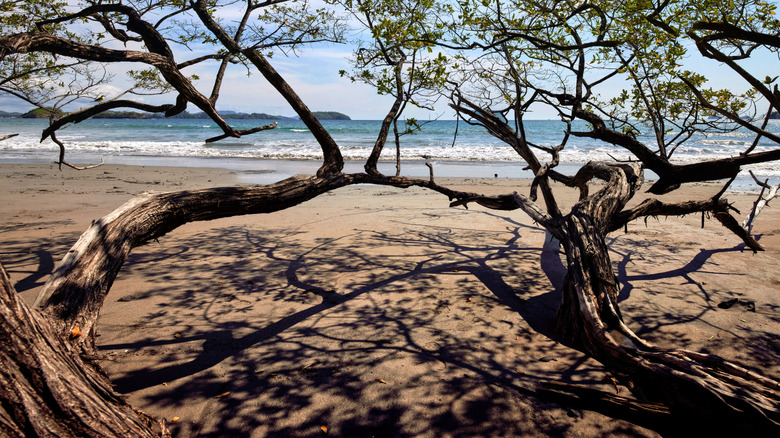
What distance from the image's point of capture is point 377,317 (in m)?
3.94

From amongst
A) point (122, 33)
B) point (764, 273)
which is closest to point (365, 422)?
point (122, 33)

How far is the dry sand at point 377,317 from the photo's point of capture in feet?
8.64

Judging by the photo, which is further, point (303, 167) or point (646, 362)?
point (303, 167)

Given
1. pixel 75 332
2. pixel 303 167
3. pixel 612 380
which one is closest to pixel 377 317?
pixel 612 380

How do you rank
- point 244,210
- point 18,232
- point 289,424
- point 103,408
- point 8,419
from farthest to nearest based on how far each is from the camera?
point 18,232 < point 244,210 < point 289,424 < point 103,408 < point 8,419

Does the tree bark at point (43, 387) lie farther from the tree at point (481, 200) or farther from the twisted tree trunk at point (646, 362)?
the twisted tree trunk at point (646, 362)

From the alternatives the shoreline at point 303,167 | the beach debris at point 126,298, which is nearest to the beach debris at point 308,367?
the beach debris at point 126,298

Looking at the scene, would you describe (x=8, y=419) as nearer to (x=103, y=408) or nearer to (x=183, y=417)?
(x=103, y=408)

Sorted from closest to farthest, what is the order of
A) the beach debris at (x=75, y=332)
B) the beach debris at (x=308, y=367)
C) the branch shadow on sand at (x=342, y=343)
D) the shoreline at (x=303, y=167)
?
1. the beach debris at (x=75, y=332)
2. the branch shadow on sand at (x=342, y=343)
3. the beach debris at (x=308, y=367)
4. the shoreline at (x=303, y=167)

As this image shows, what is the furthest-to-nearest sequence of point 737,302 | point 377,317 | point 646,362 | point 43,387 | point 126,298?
point 737,302 → point 126,298 → point 377,317 → point 646,362 → point 43,387

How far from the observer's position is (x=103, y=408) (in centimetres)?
175

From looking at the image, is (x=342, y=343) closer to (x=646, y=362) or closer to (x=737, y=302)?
(x=646, y=362)

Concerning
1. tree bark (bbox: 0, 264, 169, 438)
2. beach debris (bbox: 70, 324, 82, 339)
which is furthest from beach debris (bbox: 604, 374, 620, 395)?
beach debris (bbox: 70, 324, 82, 339)

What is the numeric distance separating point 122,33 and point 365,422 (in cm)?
517
